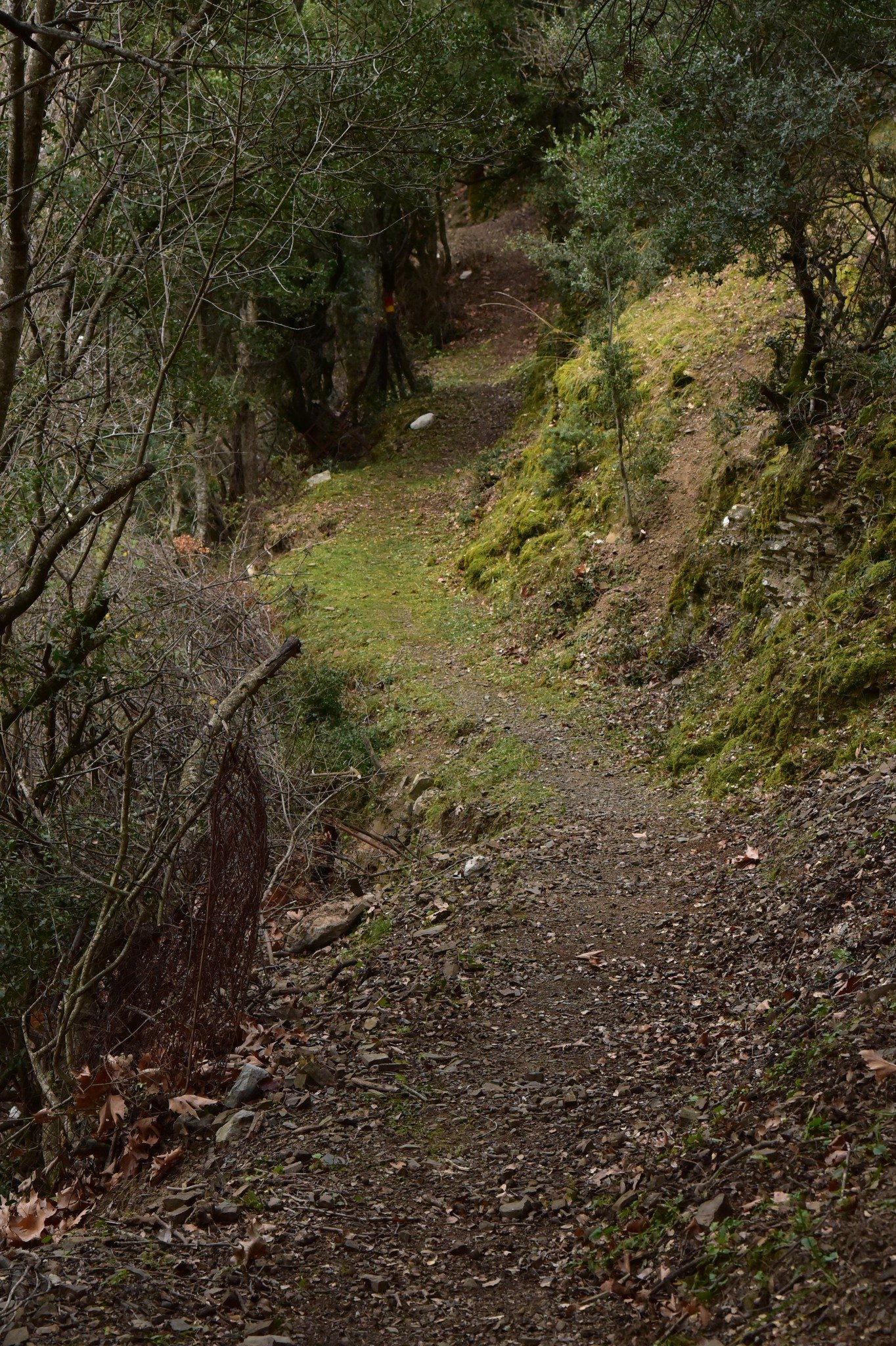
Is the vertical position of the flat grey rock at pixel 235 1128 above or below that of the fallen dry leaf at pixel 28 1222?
below

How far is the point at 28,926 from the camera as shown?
5723 mm

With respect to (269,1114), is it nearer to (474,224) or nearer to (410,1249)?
(410,1249)

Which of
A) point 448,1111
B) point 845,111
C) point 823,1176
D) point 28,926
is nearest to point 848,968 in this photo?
point 823,1176

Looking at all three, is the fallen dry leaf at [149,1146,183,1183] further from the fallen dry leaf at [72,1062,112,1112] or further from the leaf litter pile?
the fallen dry leaf at [72,1062,112,1112]

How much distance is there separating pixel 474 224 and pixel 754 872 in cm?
2838

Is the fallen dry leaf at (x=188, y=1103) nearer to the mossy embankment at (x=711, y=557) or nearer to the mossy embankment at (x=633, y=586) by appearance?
the mossy embankment at (x=633, y=586)

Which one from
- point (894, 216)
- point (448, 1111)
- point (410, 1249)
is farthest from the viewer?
point (894, 216)

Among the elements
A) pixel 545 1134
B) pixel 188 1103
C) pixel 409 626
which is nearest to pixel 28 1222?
pixel 188 1103

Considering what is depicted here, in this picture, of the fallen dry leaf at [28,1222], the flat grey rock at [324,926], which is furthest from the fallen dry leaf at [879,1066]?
the flat grey rock at [324,926]

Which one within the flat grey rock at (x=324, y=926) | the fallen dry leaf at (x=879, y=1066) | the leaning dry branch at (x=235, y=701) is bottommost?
the flat grey rock at (x=324, y=926)

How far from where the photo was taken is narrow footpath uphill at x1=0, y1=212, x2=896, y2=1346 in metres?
3.30

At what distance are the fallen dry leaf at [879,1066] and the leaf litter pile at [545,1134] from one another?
10 mm

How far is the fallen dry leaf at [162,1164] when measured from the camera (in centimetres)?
474

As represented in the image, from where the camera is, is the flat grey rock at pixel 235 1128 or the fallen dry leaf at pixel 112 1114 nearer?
the flat grey rock at pixel 235 1128
